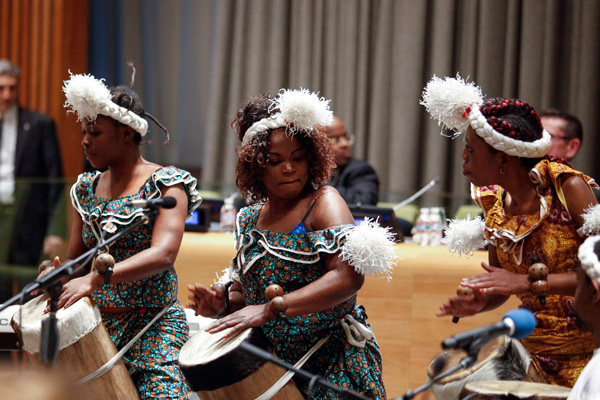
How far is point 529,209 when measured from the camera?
2.69 m

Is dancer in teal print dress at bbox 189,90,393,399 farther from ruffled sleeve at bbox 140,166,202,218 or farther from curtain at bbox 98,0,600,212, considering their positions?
curtain at bbox 98,0,600,212

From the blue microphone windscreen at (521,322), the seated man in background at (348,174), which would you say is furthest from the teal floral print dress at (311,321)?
the seated man in background at (348,174)

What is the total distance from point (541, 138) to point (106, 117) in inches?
60.5

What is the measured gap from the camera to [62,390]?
1.22 m

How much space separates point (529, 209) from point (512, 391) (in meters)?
0.71

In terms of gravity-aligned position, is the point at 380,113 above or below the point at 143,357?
above

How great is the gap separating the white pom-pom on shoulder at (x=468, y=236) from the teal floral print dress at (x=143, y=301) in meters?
0.94

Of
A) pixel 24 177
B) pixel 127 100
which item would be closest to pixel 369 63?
pixel 24 177

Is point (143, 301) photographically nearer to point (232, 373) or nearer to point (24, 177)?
point (232, 373)

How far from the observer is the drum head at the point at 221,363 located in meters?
2.35

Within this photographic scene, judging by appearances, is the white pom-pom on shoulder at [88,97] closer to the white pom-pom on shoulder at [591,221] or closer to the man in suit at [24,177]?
the white pom-pom on shoulder at [591,221]

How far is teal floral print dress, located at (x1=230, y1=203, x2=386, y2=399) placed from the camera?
2549mm

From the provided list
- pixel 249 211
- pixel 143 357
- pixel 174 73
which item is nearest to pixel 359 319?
pixel 249 211

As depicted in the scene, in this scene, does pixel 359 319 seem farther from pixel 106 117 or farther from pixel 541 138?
pixel 106 117
